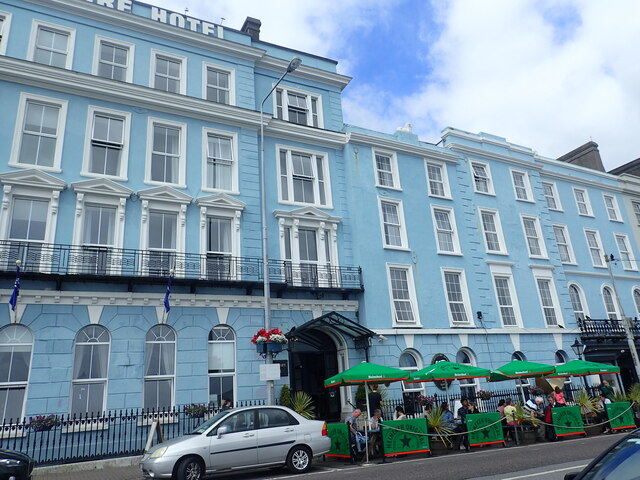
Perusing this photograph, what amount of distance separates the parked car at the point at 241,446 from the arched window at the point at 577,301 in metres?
22.0

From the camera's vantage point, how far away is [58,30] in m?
19.2

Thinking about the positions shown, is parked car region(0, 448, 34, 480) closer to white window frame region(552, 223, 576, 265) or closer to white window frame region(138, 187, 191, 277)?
white window frame region(138, 187, 191, 277)

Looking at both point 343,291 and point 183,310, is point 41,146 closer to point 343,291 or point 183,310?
point 183,310

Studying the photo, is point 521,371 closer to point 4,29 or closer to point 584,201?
point 584,201

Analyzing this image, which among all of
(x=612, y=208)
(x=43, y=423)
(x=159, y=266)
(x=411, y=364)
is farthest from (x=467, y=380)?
(x=612, y=208)

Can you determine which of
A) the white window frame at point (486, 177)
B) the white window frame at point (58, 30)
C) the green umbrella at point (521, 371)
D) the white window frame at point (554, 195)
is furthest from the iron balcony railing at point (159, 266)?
the white window frame at point (554, 195)

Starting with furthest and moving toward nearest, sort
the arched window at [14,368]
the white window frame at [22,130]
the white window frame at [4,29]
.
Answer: the white window frame at [4,29] < the white window frame at [22,130] < the arched window at [14,368]

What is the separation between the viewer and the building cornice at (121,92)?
17.4m

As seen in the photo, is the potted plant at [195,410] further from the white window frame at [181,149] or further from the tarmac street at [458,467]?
the white window frame at [181,149]

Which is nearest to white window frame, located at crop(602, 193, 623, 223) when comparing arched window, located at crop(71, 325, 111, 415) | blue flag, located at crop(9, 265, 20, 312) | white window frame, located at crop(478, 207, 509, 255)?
white window frame, located at crop(478, 207, 509, 255)

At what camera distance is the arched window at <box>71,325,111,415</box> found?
50.1ft

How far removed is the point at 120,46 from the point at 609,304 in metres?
30.8

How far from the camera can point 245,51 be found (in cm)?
2252

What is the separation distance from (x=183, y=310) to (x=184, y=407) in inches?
130
